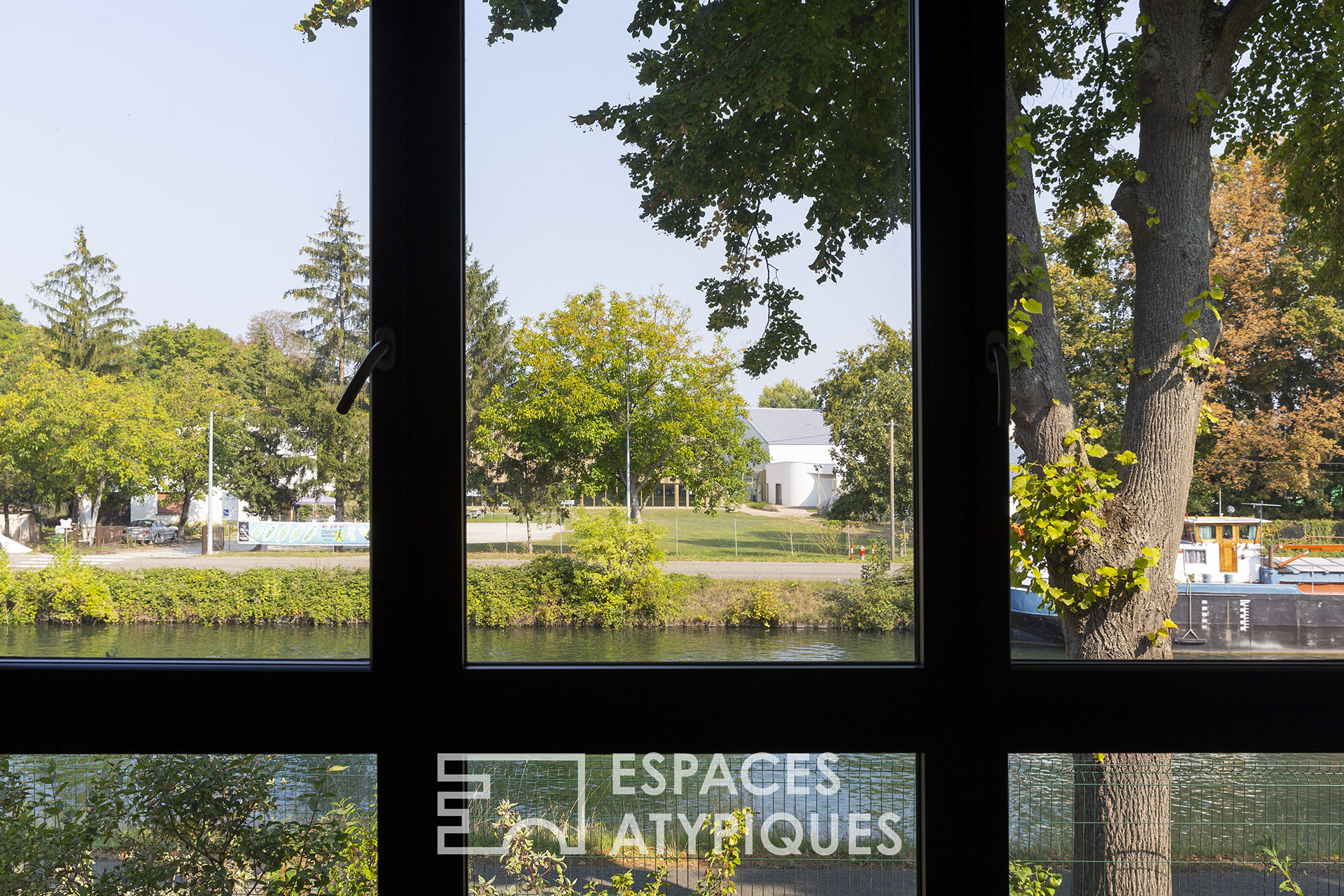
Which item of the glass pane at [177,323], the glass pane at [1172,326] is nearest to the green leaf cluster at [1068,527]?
the glass pane at [1172,326]

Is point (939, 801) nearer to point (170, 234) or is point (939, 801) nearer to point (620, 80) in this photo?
point (620, 80)

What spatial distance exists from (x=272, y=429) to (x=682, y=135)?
93cm

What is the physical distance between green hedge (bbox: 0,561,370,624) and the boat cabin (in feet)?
4.98

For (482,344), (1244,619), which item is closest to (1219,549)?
(1244,619)

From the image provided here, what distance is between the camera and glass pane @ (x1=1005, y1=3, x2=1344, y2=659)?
1.39 m

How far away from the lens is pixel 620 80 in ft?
4.26

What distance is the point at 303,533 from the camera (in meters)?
1.32

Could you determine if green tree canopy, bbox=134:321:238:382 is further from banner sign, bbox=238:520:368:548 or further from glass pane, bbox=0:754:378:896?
glass pane, bbox=0:754:378:896

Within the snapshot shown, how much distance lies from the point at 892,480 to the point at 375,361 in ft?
2.82

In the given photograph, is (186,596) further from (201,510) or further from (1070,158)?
(1070,158)

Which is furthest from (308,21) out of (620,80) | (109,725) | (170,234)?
(109,725)

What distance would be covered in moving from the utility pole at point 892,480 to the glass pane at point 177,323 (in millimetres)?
911

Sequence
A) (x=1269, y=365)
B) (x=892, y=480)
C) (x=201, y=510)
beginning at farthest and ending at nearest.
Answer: (x=1269, y=365), (x=201, y=510), (x=892, y=480)

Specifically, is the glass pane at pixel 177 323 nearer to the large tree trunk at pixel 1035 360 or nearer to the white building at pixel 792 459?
the white building at pixel 792 459
